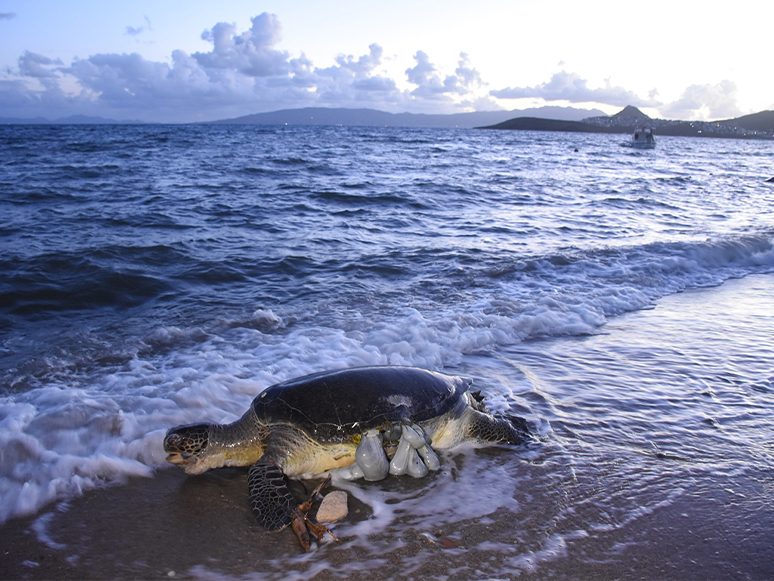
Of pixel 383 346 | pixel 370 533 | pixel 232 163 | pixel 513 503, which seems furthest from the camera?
pixel 232 163

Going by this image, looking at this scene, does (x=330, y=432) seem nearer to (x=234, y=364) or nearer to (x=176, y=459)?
(x=176, y=459)

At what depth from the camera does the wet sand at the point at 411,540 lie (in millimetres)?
2354

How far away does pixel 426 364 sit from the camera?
497 centimetres

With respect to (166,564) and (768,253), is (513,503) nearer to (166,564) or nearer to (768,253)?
(166,564)

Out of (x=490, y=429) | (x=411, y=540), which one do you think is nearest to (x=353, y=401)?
(x=411, y=540)

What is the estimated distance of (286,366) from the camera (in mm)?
4676

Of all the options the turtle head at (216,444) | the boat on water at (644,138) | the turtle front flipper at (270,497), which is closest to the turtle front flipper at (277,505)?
the turtle front flipper at (270,497)

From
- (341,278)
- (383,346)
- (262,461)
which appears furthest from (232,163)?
(262,461)

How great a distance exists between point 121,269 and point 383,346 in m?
4.95

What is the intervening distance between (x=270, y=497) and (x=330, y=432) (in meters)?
0.49

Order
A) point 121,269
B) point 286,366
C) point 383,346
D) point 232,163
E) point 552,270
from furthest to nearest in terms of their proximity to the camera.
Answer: point 232,163 → point 552,270 → point 121,269 → point 383,346 → point 286,366

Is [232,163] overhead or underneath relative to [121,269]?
overhead

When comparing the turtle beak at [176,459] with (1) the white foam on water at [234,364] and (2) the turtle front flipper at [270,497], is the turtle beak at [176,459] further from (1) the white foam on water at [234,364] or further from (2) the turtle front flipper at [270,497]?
(2) the turtle front flipper at [270,497]

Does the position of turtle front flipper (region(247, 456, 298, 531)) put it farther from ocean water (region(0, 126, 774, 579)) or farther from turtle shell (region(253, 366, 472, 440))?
turtle shell (region(253, 366, 472, 440))
